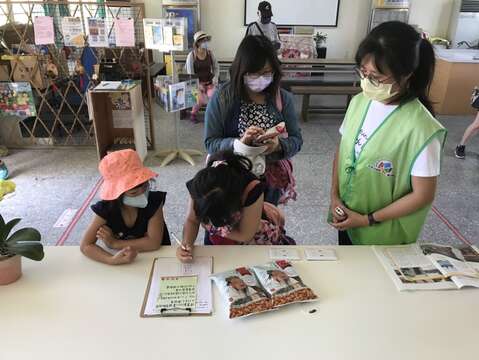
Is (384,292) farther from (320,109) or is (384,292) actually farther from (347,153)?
(320,109)

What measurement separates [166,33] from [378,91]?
94.5 inches

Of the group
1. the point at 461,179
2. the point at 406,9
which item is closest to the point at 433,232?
the point at 461,179

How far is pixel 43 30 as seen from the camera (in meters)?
3.39

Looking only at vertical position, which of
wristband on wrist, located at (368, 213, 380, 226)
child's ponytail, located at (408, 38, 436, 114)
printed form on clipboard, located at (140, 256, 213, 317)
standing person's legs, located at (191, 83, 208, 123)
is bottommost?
standing person's legs, located at (191, 83, 208, 123)

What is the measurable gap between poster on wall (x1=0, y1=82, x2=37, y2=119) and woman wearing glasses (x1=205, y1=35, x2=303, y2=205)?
2.72 meters

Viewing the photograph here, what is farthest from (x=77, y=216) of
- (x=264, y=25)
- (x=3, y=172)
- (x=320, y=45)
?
(x=320, y=45)

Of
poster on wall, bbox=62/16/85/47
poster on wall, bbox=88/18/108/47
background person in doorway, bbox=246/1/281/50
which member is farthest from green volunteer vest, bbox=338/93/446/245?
background person in doorway, bbox=246/1/281/50

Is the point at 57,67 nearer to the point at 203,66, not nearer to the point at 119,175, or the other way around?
the point at 203,66

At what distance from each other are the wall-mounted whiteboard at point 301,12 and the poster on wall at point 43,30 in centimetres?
359

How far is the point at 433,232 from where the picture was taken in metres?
2.65

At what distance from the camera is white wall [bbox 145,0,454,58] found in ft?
20.4

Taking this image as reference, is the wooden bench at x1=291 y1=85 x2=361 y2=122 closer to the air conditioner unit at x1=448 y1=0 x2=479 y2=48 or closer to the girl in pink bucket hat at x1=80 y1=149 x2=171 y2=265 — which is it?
the air conditioner unit at x1=448 y1=0 x2=479 y2=48

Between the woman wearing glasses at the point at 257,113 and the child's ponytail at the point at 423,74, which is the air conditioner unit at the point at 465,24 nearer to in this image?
the woman wearing glasses at the point at 257,113

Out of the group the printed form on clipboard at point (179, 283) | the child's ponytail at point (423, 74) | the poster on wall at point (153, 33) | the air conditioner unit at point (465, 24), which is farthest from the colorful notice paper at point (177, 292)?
the air conditioner unit at point (465, 24)
